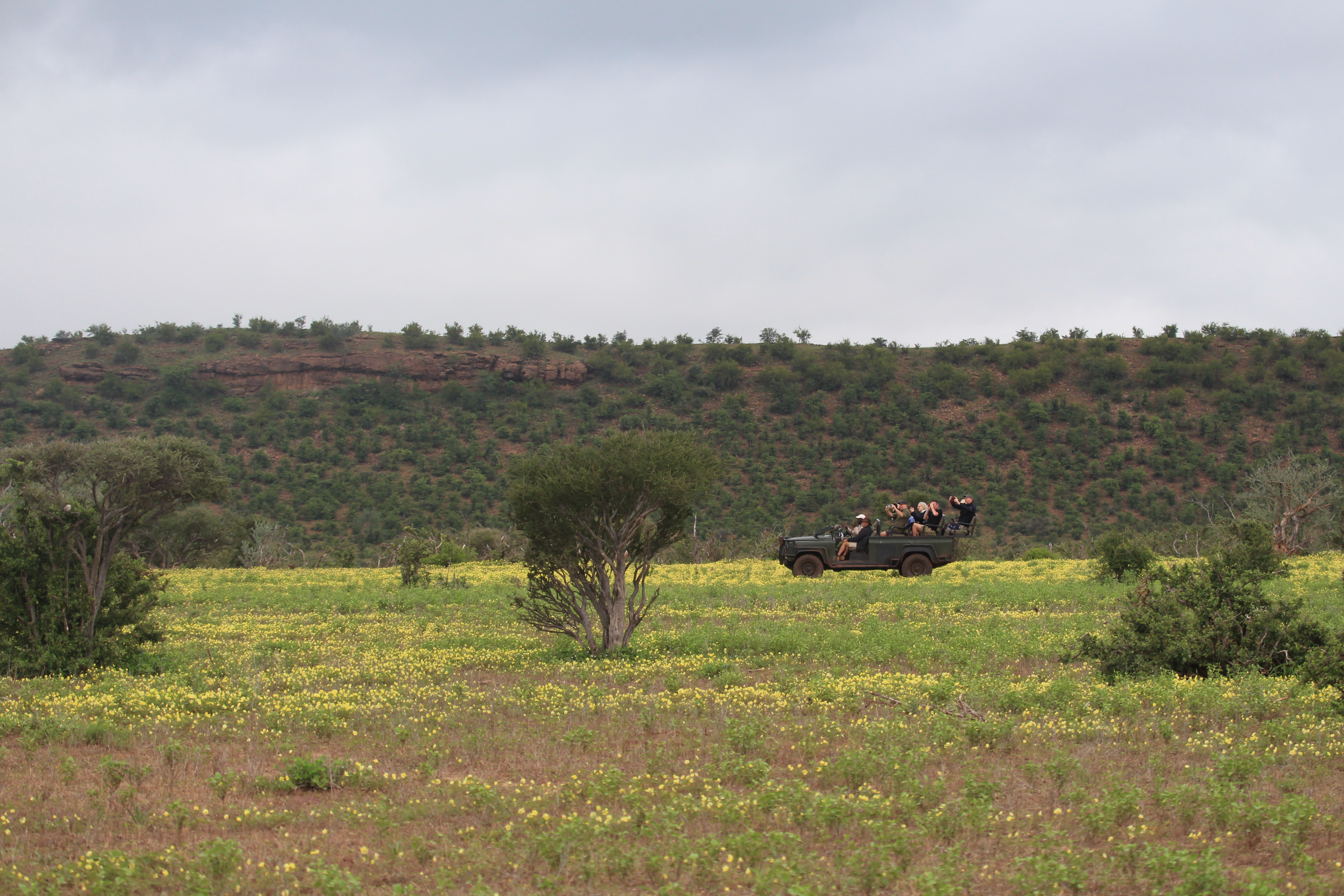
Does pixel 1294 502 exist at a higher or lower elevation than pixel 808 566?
higher

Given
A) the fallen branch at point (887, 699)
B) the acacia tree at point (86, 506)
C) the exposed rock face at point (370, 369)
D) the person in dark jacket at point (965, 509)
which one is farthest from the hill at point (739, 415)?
the fallen branch at point (887, 699)

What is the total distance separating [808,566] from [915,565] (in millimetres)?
3193

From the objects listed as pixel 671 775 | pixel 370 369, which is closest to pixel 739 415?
pixel 370 369

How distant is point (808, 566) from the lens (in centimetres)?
2827

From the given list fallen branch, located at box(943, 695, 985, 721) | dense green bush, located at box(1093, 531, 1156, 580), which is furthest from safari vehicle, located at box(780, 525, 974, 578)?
fallen branch, located at box(943, 695, 985, 721)

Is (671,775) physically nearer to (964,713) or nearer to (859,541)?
(964,713)

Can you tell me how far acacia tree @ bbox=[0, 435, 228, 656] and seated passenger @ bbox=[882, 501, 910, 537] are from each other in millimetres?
14256

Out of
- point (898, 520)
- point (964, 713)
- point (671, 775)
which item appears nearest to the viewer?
point (671, 775)

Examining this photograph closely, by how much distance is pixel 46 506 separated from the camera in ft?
38.8

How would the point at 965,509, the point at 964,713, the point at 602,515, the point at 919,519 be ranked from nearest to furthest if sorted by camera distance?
1. the point at 964,713
2. the point at 602,515
3. the point at 965,509
4. the point at 919,519

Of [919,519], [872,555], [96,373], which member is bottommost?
[872,555]

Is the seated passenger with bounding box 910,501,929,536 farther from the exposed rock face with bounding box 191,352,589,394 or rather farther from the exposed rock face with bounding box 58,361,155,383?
the exposed rock face with bounding box 58,361,155,383

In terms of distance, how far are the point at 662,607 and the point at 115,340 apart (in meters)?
69.1

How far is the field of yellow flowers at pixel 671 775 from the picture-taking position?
Answer: 17.5 ft
